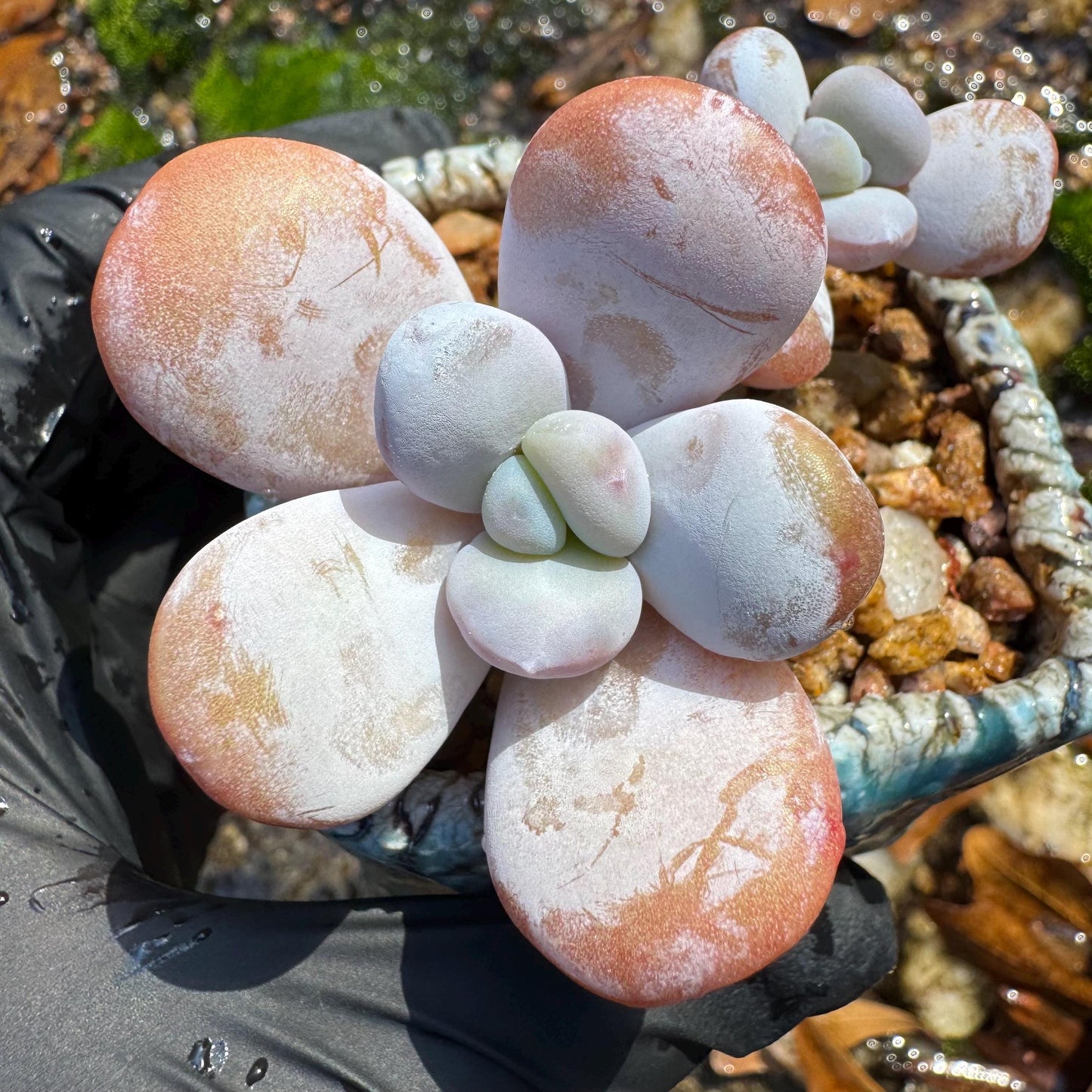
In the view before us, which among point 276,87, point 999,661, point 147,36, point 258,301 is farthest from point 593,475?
point 147,36

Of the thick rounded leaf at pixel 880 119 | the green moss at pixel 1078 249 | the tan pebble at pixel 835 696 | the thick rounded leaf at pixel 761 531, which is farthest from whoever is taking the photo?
the green moss at pixel 1078 249

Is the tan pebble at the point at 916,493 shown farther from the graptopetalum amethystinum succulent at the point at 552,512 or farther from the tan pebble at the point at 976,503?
the graptopetalum amethystinum succulent at the point at 552,512

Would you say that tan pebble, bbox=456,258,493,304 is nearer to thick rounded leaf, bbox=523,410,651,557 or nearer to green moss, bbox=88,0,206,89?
thick rounded leaf, bbox=523,410,651,557

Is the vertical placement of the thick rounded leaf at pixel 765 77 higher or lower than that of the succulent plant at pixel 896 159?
higher

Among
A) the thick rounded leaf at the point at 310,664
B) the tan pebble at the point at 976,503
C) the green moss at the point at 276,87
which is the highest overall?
the green moss at the point at 276,87

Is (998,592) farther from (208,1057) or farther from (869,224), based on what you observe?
(208,1057)

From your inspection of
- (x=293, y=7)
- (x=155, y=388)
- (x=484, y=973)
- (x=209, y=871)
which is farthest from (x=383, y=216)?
(x=293, y=7)

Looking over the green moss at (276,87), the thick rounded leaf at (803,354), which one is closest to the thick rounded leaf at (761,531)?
the thick rounded leaf at (803,354)
